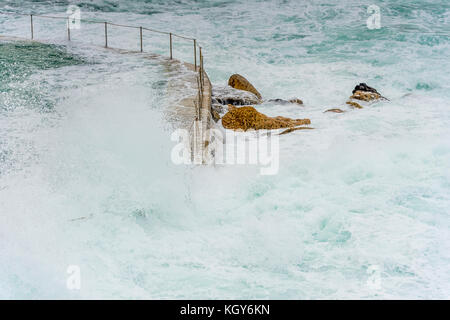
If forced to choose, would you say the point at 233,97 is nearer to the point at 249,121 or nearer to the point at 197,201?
the point at 249,121

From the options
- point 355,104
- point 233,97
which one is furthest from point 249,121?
point 355,104

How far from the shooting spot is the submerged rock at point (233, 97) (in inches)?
458

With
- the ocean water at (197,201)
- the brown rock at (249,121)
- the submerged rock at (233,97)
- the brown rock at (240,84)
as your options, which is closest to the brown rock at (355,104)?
the ocean water at (197,201)

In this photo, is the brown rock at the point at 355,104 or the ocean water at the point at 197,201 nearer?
the ocean water at the point at 197,201

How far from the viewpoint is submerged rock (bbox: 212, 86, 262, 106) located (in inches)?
458

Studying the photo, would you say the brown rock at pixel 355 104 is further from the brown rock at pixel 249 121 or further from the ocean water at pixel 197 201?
the brown rock at pixel 249 121

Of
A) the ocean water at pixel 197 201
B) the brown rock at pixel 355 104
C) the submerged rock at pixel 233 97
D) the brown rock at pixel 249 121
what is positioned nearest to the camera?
the ocean water at pixel 197 201

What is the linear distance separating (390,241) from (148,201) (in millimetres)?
2787

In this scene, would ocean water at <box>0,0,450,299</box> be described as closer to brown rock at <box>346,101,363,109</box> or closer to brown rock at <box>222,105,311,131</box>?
brown rock at <box>346,101,363,109</box>

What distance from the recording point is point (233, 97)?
38.8 feet

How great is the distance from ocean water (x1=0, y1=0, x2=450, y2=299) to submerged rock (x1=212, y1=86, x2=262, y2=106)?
0.49 meters

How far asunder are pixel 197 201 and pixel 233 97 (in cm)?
591

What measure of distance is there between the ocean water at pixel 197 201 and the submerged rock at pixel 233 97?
49cm
